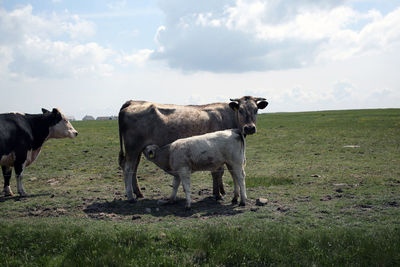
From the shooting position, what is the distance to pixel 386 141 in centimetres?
2488

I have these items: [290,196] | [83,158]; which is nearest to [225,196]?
[290,196]

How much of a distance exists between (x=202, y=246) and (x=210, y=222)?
4.43 feet

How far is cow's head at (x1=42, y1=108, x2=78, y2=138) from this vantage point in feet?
46.9

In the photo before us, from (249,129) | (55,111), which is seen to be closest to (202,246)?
(249,129)

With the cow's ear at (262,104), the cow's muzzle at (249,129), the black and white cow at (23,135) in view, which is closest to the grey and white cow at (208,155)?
the cow's muzzle at (249,129)

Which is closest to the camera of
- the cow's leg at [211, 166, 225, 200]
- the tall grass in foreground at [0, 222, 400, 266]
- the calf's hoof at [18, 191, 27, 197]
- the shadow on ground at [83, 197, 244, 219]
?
the tall grass in foreground at [0, 222, 400, 266]

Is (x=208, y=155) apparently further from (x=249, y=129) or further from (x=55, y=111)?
(x=55, y=111)

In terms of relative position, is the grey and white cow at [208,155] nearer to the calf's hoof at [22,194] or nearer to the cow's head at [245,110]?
the cow's head at [245,110]

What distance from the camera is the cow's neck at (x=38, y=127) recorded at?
1388 centimetres

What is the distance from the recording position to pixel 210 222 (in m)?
8.72

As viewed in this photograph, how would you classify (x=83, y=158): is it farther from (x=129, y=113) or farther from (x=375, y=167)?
(x=375, y=167)

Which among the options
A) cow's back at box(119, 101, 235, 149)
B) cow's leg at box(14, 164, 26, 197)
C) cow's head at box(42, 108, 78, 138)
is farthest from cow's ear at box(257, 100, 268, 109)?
cow's leg at box(14, 164, 26, 197)

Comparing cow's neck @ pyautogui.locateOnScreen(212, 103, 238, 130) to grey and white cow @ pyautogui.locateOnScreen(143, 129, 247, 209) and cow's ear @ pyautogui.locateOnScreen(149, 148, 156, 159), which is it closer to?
grey and white cow @ pyautogui.locateOnScreen(143, 129, 247, 209)

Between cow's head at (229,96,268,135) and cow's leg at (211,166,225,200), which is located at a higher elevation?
cow's head at (229,96,268,135)
